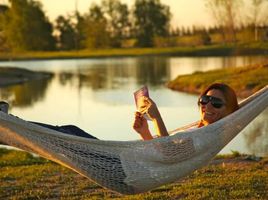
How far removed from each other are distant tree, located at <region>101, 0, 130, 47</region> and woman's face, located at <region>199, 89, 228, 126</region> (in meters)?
47.4

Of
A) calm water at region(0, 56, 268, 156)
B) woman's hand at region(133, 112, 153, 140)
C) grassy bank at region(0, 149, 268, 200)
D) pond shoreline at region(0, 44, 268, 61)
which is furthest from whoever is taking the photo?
pond shoreline at region(0, 44, 268, 61)

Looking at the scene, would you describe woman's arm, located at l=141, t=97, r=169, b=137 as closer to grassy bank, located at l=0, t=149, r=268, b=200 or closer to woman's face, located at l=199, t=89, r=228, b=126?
woman's face, located at l=199, t=89, r=228, b=126

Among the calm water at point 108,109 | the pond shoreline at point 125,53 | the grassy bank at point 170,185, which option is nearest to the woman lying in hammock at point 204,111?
the grassy bank at point 170,185

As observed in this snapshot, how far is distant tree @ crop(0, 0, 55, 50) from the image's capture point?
47500mm

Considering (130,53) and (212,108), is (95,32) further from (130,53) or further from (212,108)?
(212,108)

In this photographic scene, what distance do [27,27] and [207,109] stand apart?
46.6 meters

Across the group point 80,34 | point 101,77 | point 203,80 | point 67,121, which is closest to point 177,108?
point 67,121

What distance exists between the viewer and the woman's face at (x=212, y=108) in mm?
2758

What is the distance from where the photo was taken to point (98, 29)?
161 ft

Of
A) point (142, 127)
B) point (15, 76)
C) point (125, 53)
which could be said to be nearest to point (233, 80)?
point (15, 76)

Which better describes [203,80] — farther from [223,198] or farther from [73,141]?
[73,141]

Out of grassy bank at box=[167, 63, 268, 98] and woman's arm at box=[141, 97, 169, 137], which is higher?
woman's arm at box=[141, 97, 169, 137]

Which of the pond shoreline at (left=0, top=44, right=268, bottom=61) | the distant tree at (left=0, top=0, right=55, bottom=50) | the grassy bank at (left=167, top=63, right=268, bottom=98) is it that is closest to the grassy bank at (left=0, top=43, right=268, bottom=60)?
the pond shoreline at (left=0, top=44, right=268, bottom=61)

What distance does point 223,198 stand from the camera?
3.52 m
